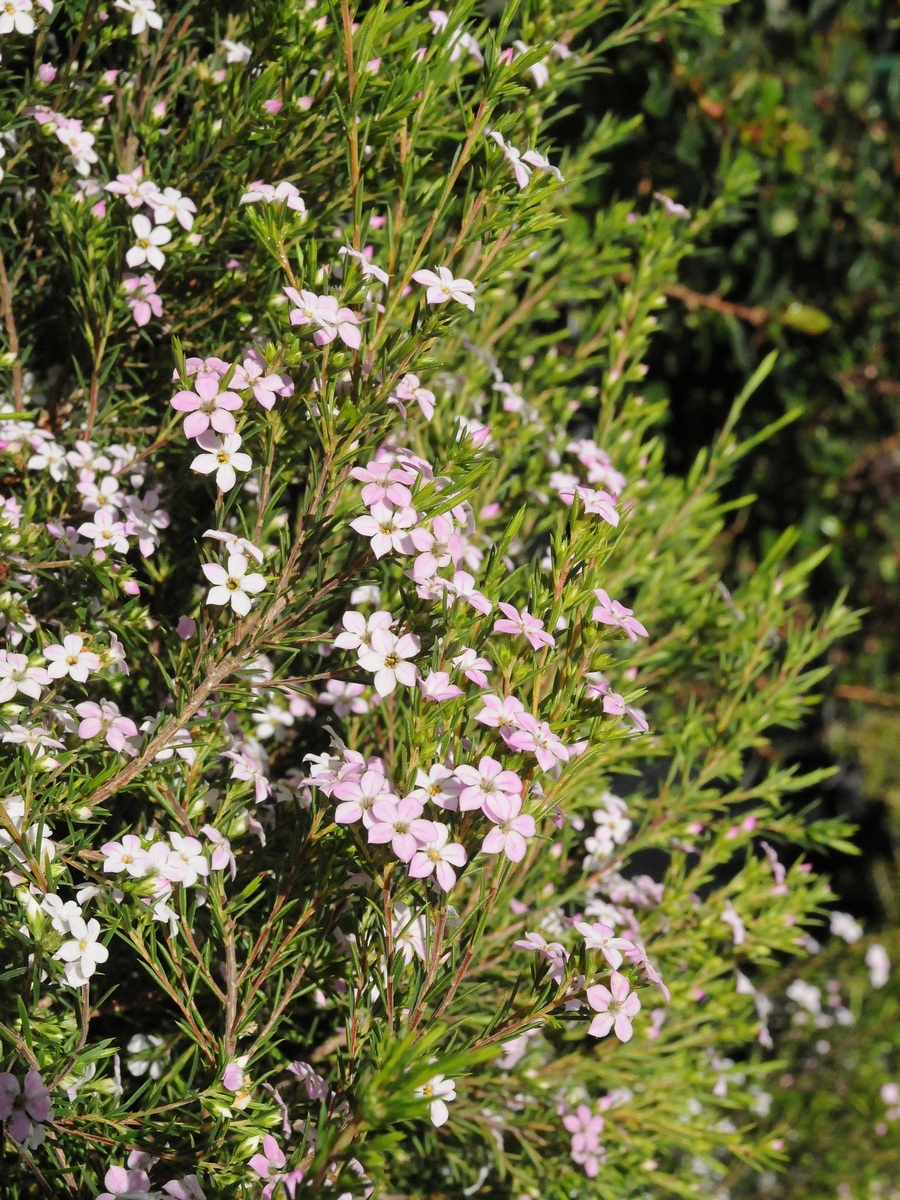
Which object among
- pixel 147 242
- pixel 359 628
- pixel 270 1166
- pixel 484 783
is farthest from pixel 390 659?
pixel 147 242

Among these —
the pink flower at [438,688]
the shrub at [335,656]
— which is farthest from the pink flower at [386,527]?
the pink flower at [438,688]

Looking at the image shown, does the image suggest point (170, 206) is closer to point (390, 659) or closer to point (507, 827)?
point (390, 659)

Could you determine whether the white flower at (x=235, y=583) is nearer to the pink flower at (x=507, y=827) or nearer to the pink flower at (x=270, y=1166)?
the pink flower at (x=507, y=827)

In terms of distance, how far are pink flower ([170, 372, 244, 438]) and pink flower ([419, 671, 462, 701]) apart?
27 cm

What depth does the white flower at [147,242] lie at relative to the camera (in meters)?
1.04

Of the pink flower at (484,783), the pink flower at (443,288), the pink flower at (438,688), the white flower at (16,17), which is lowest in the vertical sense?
the pink flower at (484,783)

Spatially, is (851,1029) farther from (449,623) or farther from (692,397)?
(449,623)

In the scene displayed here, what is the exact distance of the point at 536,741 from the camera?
78 cm

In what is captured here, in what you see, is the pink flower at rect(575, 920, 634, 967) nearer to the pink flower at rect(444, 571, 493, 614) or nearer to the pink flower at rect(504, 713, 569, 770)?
the pink flower at rect(504, 713, 569, 770)

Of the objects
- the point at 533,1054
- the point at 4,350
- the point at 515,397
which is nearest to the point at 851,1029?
the point at 533,1054

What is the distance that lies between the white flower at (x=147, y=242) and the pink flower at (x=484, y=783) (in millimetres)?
636

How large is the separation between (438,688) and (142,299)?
571 mm

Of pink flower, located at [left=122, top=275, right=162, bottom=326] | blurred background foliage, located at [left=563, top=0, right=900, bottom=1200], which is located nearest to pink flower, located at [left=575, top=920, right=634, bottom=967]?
pink flower, located at [left=122, top=275, right=162, bottom=326]

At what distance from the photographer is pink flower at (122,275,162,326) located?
1.05 metres
